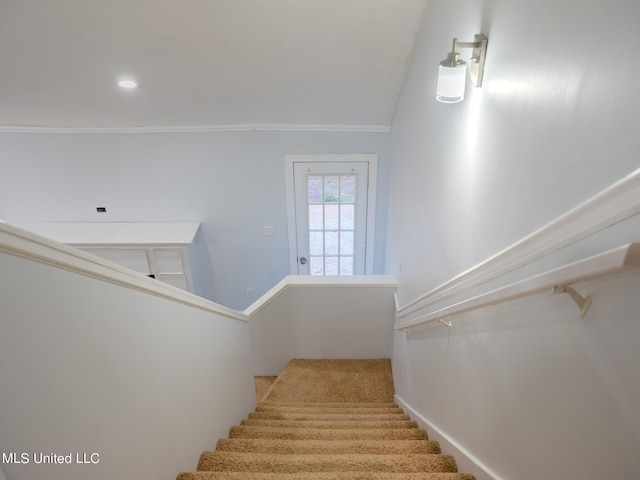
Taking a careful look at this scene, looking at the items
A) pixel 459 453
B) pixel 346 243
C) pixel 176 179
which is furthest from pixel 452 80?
pixel 176 179

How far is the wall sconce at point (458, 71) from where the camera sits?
105cm

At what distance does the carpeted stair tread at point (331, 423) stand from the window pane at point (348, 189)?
251cm

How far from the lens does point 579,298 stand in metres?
0.60

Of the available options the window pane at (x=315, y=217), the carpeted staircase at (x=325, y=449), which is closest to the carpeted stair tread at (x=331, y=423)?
the carpeted staircase at (x=325, y=449)

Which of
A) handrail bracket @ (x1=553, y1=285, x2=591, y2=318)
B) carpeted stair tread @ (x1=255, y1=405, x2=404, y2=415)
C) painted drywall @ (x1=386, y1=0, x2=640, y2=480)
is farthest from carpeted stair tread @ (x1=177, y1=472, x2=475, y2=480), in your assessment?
carpeted stair tread @ (x1=255, y1=405, x2=404, y2=415)

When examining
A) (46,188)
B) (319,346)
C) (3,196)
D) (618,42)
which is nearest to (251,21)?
(618,42)

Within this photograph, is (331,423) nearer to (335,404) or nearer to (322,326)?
(335,404)

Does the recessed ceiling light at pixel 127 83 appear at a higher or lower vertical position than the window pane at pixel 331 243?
higher

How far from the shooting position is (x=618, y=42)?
1.71ft

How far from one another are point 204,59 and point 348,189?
204 cm

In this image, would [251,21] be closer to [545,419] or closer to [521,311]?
[521,311]

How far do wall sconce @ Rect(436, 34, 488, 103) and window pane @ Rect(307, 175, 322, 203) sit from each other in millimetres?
2620

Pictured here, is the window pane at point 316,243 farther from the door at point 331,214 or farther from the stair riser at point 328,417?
the stair riser at point 328,417

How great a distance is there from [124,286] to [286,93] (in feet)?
7.84
